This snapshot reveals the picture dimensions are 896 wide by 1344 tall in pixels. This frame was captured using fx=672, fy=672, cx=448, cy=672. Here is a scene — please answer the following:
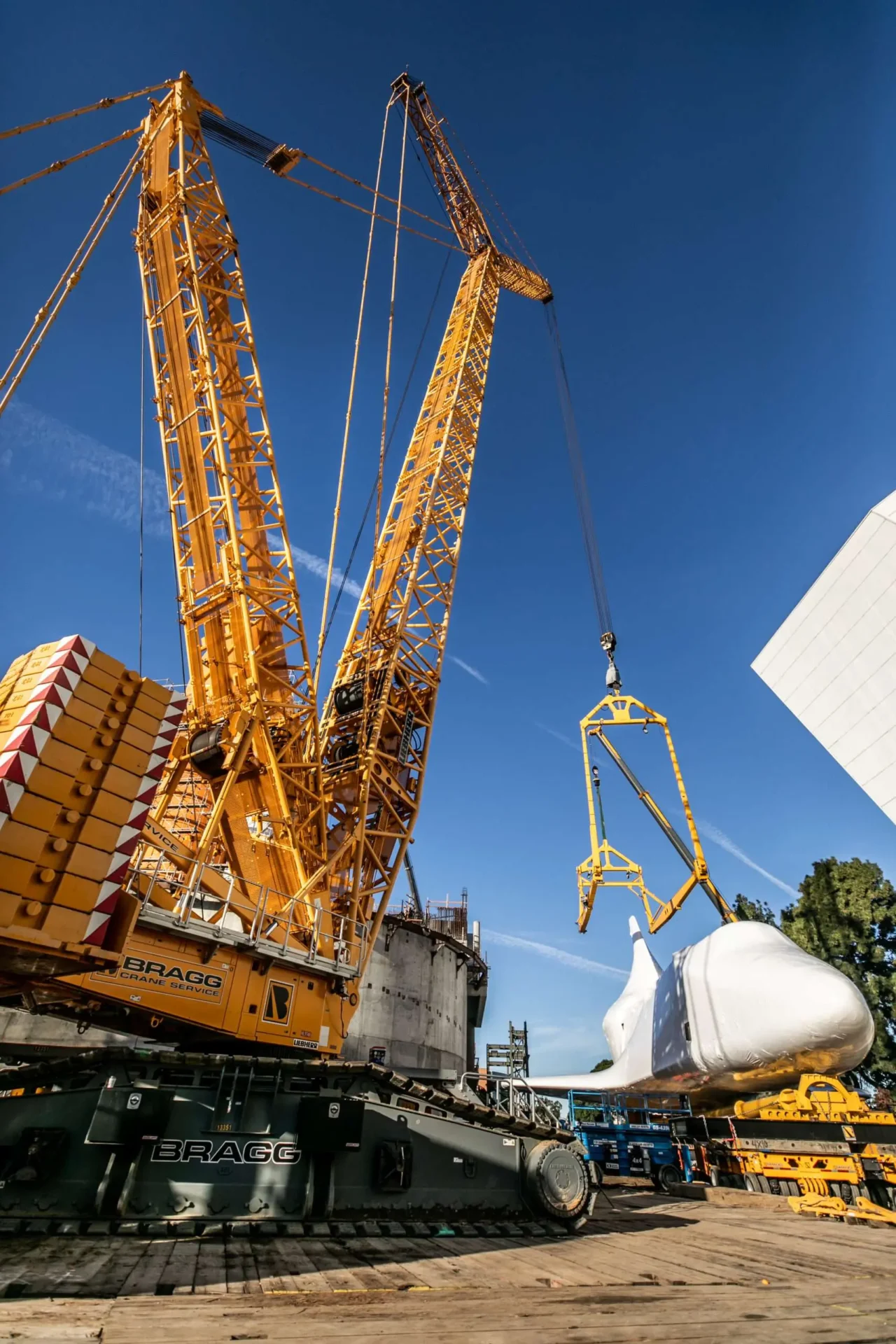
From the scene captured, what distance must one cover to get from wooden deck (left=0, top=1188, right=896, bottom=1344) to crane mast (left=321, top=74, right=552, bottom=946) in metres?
7.50

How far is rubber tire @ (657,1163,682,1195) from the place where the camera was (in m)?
14.8

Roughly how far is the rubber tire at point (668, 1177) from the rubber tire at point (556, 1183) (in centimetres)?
781

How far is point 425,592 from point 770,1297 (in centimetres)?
1587

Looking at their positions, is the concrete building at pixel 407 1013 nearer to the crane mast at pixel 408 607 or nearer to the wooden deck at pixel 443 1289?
the crane mast at pixel 408 607

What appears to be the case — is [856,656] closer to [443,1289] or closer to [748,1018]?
[748,1018]

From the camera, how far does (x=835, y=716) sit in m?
23.8

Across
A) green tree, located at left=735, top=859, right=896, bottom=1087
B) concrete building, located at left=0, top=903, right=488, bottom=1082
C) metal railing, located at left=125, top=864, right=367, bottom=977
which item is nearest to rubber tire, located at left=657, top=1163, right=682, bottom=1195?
concrete building, located at left=0, top=903, right=488, bottom=1082

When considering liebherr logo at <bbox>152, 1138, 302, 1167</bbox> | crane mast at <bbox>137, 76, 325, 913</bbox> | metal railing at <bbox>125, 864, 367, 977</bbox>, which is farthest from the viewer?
crane mast at <bbox>137, 76, 325, 913</bbox>

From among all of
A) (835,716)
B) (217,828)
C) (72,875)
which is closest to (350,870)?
(217,828)

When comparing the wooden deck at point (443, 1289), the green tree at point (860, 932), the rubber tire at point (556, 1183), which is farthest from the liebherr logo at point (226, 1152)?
the green tree at point (860, 932)

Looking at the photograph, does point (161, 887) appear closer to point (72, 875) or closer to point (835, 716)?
point (72, 875)

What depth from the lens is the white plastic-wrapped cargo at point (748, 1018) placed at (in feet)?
42.0

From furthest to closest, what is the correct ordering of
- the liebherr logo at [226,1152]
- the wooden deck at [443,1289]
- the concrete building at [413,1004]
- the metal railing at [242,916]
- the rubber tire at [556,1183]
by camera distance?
the concrete building at [413,1004] < the metal railing at [242,916] < the rubber tire at [556,1183] < the liebherr logo at [226,1152] < the wooden deck at [443,1289]

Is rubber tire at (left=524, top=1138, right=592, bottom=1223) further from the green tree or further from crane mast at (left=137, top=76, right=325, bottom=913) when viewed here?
the green tree
